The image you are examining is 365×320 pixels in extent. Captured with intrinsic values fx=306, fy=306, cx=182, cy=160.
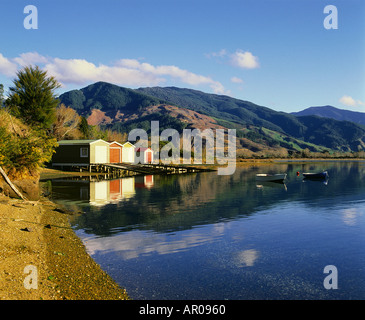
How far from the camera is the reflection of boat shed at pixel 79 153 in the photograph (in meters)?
55.7

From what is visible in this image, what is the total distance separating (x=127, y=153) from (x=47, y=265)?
2231 inches

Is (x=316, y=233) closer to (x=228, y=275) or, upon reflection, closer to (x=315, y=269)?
(x=315, y=269)

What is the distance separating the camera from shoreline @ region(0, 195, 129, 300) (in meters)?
8.69

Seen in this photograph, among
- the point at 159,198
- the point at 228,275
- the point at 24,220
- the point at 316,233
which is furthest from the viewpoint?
the point at 159,198

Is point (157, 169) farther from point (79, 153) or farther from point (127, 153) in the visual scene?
point (79, 153)

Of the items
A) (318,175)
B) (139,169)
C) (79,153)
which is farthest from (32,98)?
(318,175)

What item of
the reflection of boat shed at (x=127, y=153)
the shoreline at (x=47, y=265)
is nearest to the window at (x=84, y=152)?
the reflection of boat shed at (x=127, y=153)

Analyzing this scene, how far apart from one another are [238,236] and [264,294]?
6.77 meters

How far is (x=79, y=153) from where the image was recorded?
5609cm

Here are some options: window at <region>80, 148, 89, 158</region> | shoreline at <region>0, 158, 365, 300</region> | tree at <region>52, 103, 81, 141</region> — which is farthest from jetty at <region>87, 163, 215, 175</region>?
shoreline at <region>0, 158, 365, 300</region>

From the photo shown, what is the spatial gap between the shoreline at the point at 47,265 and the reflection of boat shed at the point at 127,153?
48614mm

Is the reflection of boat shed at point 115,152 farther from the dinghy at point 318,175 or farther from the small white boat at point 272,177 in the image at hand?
the dinghy at point 318,175
